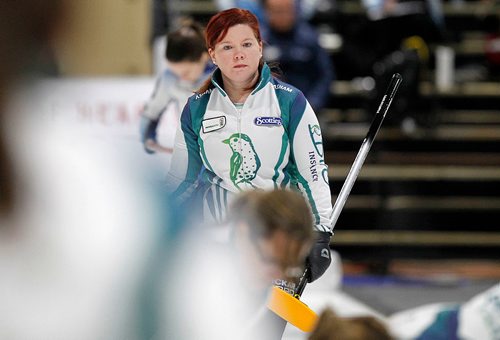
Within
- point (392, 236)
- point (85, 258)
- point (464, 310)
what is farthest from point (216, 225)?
point (392, 236)

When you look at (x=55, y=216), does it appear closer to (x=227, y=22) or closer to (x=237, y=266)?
(x=237, y=266)

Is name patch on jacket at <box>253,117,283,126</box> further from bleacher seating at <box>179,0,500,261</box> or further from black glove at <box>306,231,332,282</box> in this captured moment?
bleacher seating at <box>179,0,500,261</box>

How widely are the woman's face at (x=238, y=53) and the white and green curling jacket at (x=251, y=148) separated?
5 cm

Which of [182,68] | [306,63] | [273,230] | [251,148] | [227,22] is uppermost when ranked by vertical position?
[306,63]

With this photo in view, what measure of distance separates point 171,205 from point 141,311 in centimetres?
20

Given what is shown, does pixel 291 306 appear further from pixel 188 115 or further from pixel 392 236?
pixel 392 236

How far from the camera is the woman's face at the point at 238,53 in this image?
2.14 metres

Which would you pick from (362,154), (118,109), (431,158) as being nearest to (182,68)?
(362,154)

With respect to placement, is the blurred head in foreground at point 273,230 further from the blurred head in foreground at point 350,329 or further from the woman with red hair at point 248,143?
the woman with red hair at point 248,143

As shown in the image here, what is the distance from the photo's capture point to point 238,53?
2.14m

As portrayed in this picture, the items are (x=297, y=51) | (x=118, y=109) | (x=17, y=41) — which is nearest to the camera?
(x=17, y=41)

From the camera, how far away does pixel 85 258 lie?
1551 mm

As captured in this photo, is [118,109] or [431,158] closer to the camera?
[118,109]

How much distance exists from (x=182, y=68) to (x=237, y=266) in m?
1.09
